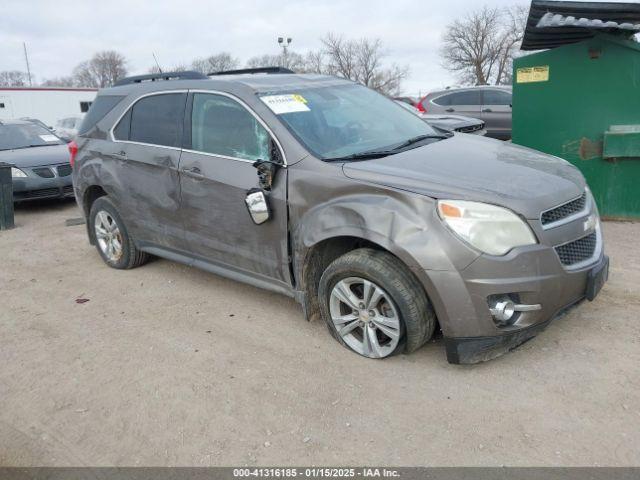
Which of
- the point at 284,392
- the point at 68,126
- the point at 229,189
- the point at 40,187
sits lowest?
the point at 284,392

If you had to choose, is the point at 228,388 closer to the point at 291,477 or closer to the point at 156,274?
the point at 291,477

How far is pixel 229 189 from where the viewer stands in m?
4.02

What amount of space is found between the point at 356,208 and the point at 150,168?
7.06 feet

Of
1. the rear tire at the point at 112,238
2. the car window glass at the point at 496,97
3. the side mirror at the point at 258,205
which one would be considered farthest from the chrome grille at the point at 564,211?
the car window glass at the point at 496,97

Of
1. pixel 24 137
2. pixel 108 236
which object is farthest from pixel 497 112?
pixel 108 236

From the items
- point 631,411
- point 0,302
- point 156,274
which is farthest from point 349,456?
point 0,302

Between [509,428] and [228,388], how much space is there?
62.1 inches

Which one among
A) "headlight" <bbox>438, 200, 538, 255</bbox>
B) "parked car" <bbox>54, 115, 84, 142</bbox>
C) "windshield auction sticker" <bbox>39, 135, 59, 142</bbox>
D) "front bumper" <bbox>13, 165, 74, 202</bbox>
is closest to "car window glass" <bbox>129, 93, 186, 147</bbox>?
"headlight" <bbox>438, 200, 538, 255</bbox>

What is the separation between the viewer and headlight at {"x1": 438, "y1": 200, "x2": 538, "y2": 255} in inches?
119

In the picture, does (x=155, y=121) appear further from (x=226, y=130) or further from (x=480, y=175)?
(x=480, y=175)

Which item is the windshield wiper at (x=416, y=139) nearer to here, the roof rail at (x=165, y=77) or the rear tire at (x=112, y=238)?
the roof rail at (x=165, y=77)

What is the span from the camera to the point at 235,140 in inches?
160

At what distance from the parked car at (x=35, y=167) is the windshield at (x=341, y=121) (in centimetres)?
610

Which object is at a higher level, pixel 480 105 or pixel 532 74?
pixel 532 74
